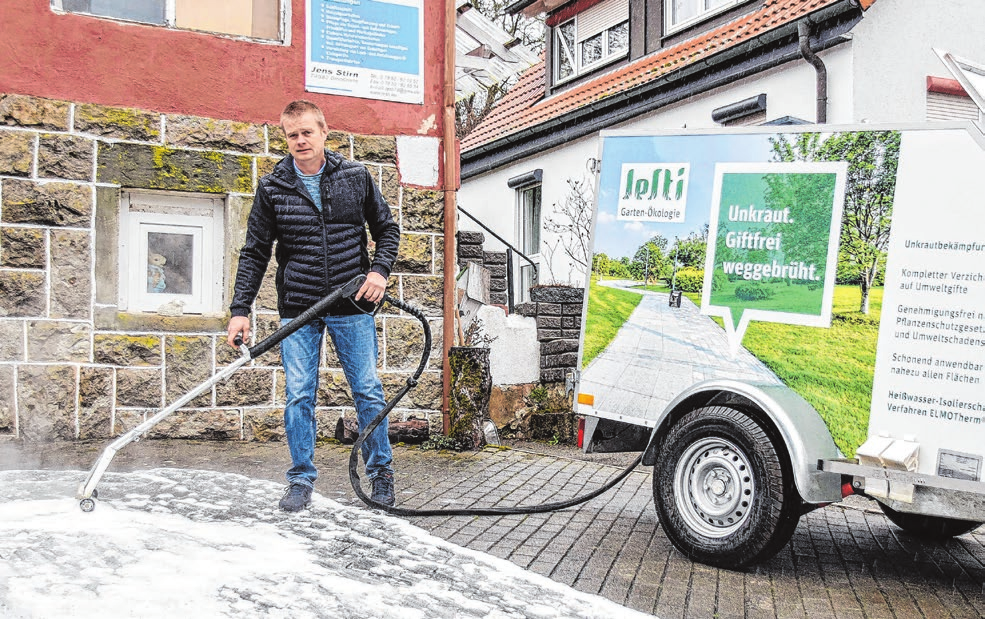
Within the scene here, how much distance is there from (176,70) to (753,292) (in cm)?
528

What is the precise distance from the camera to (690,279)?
4.96 m

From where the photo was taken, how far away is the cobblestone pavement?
Result: 4289mm

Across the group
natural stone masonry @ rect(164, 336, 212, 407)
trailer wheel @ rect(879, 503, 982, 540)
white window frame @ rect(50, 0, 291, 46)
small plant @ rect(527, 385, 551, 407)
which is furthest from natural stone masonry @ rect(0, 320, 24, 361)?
trailer wheel @ rect(879, 503, 982, 540)

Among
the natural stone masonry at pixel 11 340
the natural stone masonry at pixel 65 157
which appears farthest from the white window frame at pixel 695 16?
the natural stone masonry at pixel 11 340

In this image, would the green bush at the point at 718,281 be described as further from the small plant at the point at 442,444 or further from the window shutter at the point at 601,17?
the window shutter at the point at 601,17

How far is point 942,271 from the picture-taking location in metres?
4.15

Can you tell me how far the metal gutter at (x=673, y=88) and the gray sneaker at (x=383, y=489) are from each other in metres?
7.66

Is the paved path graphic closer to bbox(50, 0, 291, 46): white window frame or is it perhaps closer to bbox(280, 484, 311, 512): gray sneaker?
bbox(280, 484, 311, 512): gray sneaker

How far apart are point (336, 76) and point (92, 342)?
2.99 metres

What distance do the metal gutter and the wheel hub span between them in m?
7.26

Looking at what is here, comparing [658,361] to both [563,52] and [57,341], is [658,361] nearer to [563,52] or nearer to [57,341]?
[57,341]

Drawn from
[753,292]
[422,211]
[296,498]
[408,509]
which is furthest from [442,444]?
Result: [753,292]

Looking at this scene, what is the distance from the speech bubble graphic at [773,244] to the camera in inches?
176

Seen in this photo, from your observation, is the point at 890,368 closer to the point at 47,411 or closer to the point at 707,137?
the point at 707,137
